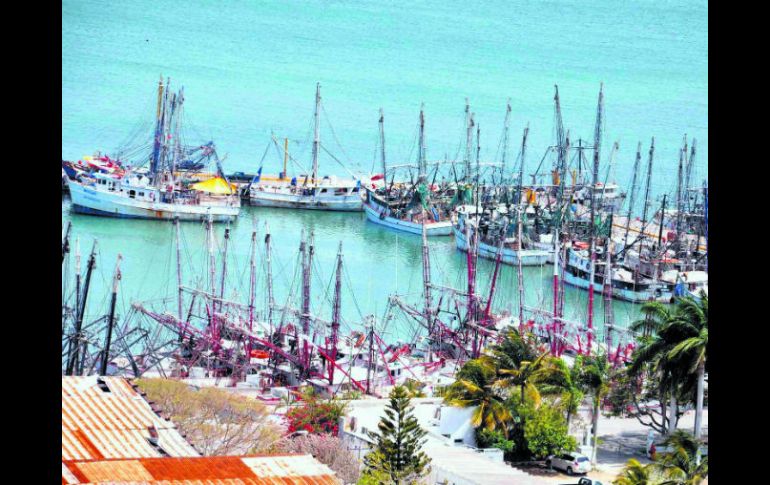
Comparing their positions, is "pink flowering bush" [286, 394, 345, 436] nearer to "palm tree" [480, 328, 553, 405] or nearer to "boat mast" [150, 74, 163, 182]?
"palm tree" [480, 328, 553, 405]

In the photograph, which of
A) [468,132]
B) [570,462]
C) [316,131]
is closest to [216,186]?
[316,131]

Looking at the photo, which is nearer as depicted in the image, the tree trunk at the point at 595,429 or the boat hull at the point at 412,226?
the tree trunk at the point at 595,429

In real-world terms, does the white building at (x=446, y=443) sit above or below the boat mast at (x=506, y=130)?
below

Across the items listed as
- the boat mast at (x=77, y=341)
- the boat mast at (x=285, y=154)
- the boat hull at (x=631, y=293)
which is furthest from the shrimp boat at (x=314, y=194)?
the boat mast at (x=77, y=341)

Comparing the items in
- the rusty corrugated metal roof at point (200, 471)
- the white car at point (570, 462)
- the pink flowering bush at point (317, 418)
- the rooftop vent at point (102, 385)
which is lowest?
the white car at point (570, 462)

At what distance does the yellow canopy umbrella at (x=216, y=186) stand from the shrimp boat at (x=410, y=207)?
84.6 inches

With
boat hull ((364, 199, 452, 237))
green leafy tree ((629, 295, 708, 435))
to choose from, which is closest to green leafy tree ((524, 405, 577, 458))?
green leafy tree ((629, 295, 708, 435))

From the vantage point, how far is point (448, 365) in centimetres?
1126

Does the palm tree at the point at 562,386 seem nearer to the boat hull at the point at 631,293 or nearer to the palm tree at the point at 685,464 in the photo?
the palm tree at the point at 685,464

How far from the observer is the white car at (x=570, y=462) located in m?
7.07

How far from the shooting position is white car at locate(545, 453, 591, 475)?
7.07 meters

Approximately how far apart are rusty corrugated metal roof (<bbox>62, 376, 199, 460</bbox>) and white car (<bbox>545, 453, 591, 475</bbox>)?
2.56m

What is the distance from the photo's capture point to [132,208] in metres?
18.8
